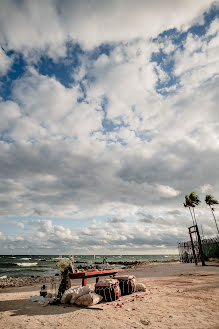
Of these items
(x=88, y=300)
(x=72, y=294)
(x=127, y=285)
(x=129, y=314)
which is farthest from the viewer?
(x=127, y=285)

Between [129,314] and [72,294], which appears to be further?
[72,294]

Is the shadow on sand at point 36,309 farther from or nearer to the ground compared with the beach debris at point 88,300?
nearer to the ground

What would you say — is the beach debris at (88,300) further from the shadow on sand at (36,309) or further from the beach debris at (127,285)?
the beach debris at (127,285)

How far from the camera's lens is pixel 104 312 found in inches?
253

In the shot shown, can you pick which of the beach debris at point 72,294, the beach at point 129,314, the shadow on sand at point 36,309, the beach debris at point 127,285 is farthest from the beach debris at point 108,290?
the shadow on sand at point 36,309

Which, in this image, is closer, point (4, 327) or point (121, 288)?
point (4, 327)

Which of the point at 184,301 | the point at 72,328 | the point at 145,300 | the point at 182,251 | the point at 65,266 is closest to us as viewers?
the point at 72,328

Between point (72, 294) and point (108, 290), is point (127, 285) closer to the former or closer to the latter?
point (108, 290)

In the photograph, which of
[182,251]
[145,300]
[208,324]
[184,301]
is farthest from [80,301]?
[182,251]

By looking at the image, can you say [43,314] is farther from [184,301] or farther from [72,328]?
[184,301]

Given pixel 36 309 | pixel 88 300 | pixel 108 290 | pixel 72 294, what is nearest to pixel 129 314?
pixel 88 300

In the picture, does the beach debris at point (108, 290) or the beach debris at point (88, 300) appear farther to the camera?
the beach debris at point (108, 290)

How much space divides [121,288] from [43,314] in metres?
3.51

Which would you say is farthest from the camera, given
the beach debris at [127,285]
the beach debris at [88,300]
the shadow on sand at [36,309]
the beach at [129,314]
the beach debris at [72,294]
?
the beach debris at [127,285]
